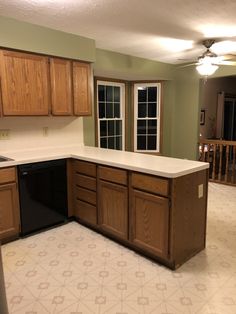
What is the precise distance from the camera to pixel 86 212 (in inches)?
127

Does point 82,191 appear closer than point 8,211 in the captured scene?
No

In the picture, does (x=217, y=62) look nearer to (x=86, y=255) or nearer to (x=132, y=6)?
(x=132, y=6)

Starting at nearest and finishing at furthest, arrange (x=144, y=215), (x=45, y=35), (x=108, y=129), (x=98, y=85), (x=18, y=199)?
(x=144, y=215) → (x=18, y=199) → (x=45, y=35) → (x=98, y=85) → (x=108, y=129)

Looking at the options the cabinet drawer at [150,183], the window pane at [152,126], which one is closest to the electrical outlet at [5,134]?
the cabinet drawer at [150,183]

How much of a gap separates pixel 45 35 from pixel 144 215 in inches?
97.9

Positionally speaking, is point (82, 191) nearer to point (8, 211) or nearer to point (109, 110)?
point (8, 211)

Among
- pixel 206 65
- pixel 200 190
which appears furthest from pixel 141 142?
pixel 200 190

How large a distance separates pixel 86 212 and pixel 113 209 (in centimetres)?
54

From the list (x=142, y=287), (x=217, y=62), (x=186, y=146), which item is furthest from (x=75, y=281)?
(x=186, y=146)

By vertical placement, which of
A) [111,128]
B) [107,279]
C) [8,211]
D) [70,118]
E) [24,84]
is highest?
[24,84]

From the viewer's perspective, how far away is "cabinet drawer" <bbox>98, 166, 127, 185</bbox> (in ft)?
8.68

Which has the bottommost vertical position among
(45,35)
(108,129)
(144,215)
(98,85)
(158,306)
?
(158,306)

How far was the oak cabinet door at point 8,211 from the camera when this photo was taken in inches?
109

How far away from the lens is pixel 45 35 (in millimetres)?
3188
